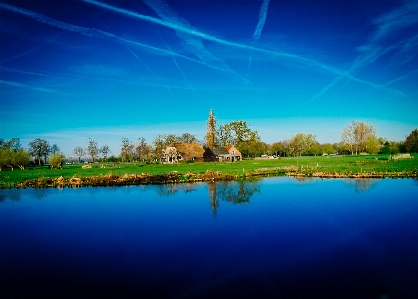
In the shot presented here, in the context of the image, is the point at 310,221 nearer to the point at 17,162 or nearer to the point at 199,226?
the point at 199,226

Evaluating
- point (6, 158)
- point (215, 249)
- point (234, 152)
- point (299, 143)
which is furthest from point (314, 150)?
point (215, 249)

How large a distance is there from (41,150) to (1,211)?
91.4 metres

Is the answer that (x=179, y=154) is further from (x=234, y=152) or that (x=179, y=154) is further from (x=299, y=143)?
(x=299, y=143)

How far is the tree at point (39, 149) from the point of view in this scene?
322 ft

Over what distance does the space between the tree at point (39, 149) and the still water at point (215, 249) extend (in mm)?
90399

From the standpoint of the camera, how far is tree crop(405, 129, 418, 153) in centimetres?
9150

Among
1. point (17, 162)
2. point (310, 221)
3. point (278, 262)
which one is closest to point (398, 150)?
point (310, 221)

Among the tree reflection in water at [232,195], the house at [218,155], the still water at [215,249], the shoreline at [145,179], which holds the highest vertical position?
the house at [218,155]

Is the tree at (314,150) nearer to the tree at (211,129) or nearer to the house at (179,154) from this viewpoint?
the tree at (211,129)

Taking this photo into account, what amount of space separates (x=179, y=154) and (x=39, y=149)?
177 ft

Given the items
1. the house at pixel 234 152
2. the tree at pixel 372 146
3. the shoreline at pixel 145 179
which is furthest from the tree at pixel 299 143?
the shoreline at pixel 145 179

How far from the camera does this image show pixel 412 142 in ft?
301

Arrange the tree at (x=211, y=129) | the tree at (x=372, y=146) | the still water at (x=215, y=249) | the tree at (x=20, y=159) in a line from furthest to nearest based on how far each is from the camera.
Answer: the tree at (x=372, y=146), the tree at (x=211, y=129), the tree at (x=20, y=159), the still water at (x=215, y=249)

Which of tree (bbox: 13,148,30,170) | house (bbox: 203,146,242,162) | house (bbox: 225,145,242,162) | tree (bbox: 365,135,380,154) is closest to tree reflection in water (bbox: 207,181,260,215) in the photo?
house (bbox: 203,146,242,162)
